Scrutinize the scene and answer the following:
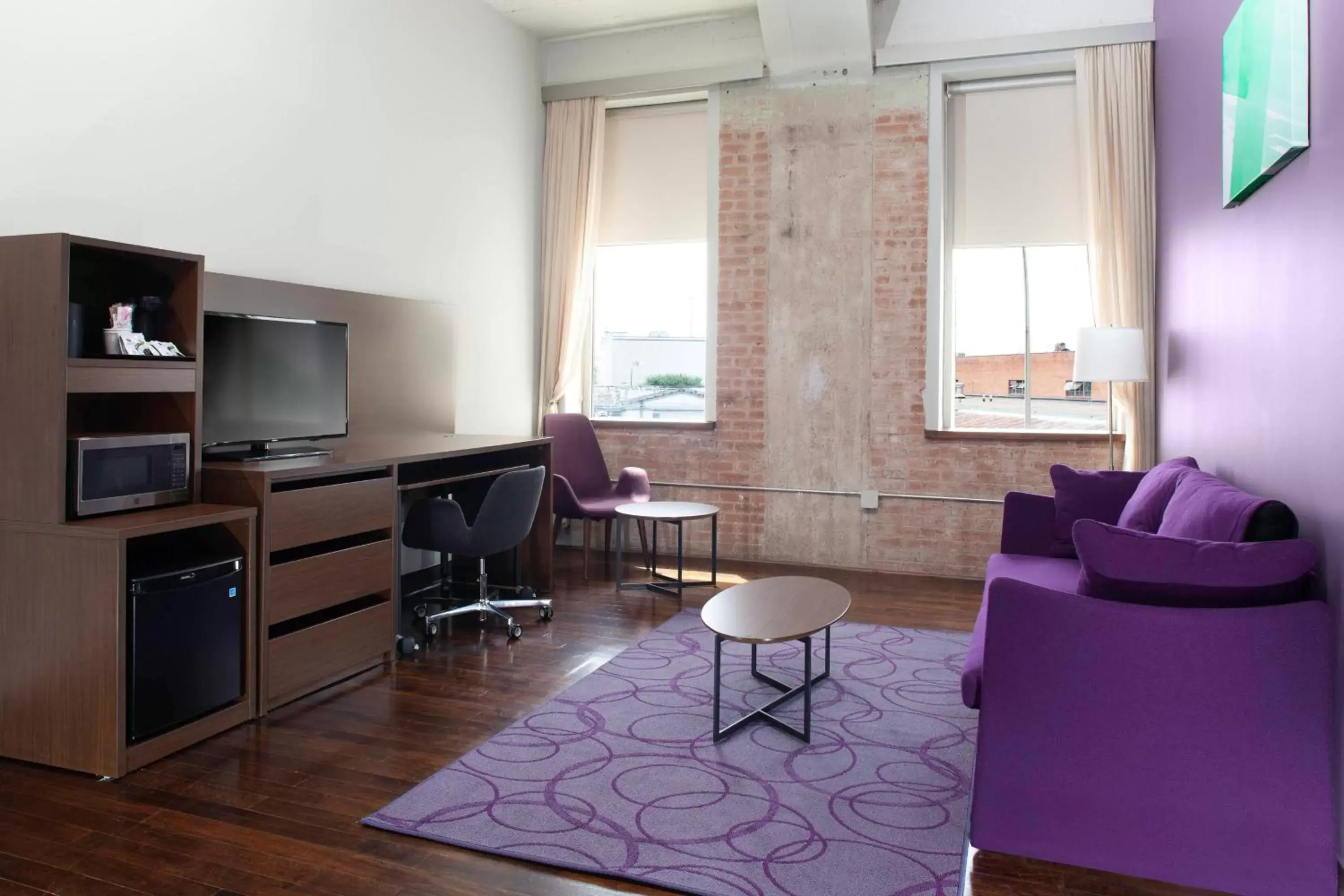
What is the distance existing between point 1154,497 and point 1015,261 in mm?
2927

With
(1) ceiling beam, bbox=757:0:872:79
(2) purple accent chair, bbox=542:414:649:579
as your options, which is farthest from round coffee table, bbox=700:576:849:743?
(1) ceiling beam, bbox=757:0:872:79

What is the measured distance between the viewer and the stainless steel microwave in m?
3.03

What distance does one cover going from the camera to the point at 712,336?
667 centimetres

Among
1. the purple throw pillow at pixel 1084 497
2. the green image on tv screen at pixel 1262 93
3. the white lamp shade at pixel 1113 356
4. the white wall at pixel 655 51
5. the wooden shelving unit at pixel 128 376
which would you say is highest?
the white wall at pixel 655 51

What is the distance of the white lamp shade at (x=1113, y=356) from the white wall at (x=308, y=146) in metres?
3.71

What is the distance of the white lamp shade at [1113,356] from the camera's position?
16.3 ft

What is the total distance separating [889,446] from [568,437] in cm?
214

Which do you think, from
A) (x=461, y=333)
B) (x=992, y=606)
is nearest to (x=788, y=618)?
(x=992, y=606)

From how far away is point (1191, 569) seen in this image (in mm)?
2338

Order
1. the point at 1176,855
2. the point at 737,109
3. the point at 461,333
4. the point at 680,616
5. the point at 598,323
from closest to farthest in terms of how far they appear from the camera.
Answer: the point at 1176,855, the point at 680,616, the point at 461,333, the point at 737,109, the point at 598,323

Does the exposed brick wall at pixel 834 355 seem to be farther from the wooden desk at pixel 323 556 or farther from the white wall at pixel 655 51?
the wooden desk at pixel 323 556

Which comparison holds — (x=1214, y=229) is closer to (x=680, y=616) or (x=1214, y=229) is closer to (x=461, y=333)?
(x=680, y=616)

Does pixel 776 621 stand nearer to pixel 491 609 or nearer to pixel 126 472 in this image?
pixel 491 609

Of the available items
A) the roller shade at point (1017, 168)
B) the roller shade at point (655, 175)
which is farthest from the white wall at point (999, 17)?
the roller shade at point (655, 175)
